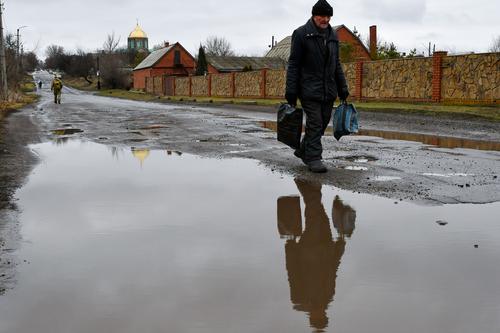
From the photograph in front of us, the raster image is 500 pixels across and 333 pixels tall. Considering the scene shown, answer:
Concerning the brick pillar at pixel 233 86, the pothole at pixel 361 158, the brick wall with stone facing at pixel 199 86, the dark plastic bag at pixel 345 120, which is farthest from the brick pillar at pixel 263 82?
the dark plastic bag at pixel 345 120

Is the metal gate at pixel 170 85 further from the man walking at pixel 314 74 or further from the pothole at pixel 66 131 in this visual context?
the man walking at pixel 314 74

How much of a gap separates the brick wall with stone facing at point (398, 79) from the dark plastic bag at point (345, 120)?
1561cm

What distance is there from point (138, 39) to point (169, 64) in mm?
63688

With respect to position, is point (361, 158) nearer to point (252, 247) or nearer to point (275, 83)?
point (252, 247)

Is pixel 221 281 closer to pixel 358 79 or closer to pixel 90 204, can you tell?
pixel 90 204

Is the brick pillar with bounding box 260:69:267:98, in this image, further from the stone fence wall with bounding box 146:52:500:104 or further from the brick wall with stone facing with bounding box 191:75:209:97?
the brick wall with stone facing with bounding box 191:75:209:97

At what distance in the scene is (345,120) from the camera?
→ 7.55 m

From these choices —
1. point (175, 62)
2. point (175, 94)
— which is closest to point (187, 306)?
point (175, 94)

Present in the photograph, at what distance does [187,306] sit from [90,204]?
273 centimetres

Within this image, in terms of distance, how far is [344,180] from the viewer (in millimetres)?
6461

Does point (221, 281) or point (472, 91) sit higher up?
point (472, 91)

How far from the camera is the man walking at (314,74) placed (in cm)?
701

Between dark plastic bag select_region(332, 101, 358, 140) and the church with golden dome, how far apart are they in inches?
5308

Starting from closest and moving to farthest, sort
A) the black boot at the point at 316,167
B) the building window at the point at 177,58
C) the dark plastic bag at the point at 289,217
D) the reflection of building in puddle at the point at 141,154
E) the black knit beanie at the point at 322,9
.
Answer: the dark plastic bag at the point at 289,217 < the black knit beanie at the point at 322,9 < the black boot at the point at 316,167 < the reflection of building in puddle at the point at 141,154 < the building window at the point at 177,58
